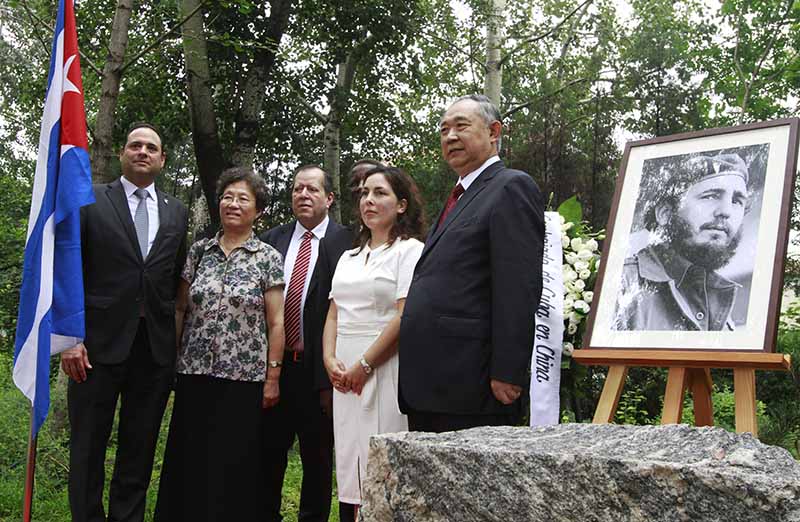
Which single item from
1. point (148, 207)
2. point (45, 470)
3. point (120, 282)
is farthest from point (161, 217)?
point (45, 470)

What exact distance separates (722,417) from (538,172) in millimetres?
8116

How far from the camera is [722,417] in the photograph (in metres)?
6.44

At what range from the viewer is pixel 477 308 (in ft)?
8.66

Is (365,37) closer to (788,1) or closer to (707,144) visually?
(707,144)

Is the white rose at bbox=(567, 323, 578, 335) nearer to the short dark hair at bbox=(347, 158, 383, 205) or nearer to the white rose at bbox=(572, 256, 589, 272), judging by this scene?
the white rose at bbox=(572, 256, 589, 272)

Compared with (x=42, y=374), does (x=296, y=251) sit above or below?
above

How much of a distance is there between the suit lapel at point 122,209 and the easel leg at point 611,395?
210 centimetres

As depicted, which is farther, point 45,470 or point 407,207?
point 45,470

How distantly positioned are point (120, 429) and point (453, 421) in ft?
5.39

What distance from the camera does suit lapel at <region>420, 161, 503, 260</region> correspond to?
110 inches

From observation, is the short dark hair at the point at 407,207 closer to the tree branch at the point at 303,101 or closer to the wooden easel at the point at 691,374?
the wooden easel at the point at 691,374

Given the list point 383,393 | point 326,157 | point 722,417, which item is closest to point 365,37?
point 326,157

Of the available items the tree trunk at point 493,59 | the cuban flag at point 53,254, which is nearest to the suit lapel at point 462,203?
the cuban flag at point 53,254

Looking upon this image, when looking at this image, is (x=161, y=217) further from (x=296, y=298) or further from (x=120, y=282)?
(x=296, y=298)
